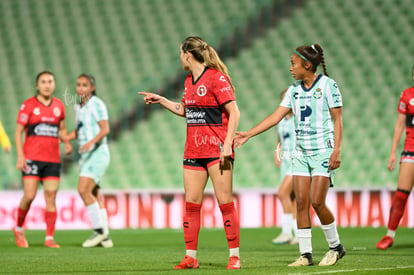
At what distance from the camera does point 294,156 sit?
264 inches

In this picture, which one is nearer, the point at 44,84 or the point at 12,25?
the point at 44,84

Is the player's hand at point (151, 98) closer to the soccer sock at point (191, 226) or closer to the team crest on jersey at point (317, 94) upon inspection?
the soccer sock at point (191, 226)

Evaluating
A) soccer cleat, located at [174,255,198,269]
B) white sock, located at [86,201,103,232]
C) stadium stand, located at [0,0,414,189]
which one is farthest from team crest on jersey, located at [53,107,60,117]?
stadium stand, located at [0,0,414,189]

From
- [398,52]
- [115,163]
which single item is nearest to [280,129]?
[115,163]

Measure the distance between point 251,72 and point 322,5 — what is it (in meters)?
2.73

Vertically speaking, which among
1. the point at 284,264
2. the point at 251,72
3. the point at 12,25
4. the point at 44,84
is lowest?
the point at 284,264

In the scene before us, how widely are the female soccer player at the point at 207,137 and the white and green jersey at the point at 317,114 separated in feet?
2.08

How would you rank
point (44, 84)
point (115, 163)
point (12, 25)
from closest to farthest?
1. point (44, 84)
2. point (115, 163)
3. point (12, 25)

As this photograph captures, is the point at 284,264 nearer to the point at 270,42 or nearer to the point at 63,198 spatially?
the point at 63,198

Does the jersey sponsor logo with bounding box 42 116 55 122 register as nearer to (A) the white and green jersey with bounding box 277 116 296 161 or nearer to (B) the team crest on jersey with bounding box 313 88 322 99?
→ (A) the white and green jersey with bounding box 277 116 296 161

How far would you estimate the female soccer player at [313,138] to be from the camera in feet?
21.5

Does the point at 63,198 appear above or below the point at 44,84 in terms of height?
below

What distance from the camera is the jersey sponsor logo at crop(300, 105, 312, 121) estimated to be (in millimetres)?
6602

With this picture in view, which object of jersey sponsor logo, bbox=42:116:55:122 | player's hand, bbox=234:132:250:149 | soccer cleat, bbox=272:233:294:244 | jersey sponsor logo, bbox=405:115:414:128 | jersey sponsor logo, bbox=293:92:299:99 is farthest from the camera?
soccer cleat, bbox=272:233:294:244
